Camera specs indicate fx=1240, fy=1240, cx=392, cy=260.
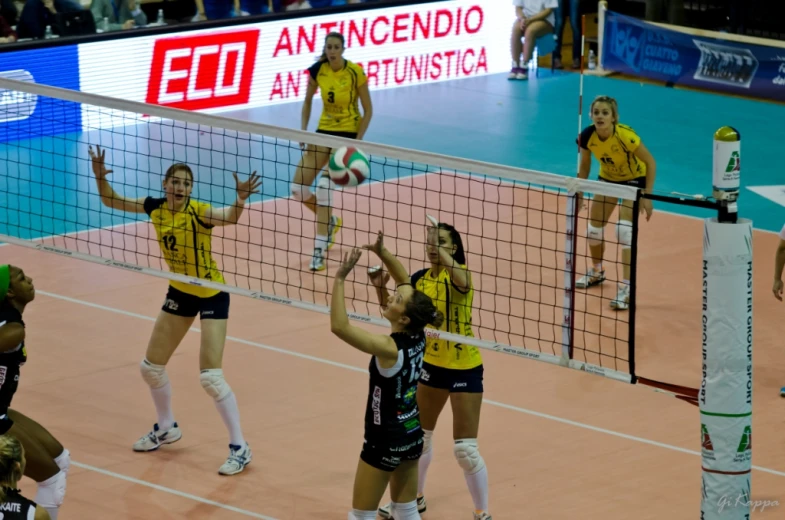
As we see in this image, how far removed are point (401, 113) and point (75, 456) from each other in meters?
12.9

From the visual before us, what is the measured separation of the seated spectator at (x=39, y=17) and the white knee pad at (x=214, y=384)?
482 inches

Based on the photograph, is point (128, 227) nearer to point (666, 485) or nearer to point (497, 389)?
point (497, 389)

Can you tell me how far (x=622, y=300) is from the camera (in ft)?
40.0

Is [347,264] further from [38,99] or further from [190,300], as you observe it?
[38,99]

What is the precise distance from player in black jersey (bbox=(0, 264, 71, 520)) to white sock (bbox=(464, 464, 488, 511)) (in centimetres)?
248

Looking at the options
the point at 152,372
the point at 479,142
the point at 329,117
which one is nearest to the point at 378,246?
the point at 152,372

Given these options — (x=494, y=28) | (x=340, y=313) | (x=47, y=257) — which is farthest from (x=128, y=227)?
(x=494, y=28)

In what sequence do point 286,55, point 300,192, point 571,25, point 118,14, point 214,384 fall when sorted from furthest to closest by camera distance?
point 571,25 → point 286,55 → point 118,14 → point 300,192 → point 214,384

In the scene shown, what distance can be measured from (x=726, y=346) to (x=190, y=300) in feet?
14.0

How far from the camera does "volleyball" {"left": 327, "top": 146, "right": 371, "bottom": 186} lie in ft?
30.4

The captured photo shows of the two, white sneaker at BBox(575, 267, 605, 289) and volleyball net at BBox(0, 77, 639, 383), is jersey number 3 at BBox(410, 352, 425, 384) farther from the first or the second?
white sneaker at BBox(575, 267, 605, 289)

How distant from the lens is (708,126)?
66.4 feet

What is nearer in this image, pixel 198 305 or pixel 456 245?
pixel 456 245

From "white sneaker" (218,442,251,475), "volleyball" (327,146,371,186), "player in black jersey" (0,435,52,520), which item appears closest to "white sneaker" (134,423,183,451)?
"white sneaker" (218,442,251,475)
